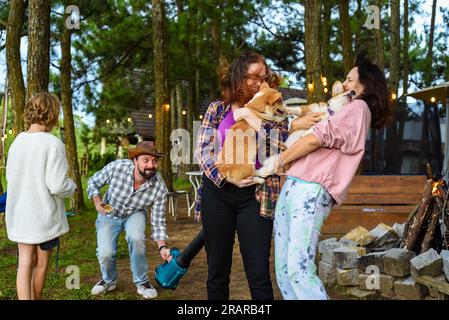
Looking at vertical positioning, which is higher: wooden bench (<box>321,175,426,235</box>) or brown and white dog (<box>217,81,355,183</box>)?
brown and white dog (<box>217,81,355,183</box>)

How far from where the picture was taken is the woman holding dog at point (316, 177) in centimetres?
269

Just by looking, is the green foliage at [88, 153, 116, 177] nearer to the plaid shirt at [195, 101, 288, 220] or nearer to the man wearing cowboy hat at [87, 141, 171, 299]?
the man wearing cowboy hat at [87, 141, 171, 299]

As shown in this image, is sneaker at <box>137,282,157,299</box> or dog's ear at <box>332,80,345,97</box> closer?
dog's ear at <box>332,80,345,97</box>

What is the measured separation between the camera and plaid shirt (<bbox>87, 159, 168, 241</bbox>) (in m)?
4.52

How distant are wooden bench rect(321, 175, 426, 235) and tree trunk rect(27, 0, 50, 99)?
4302 mm

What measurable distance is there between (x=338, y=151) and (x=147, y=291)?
242 cm

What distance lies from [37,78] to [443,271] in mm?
4961

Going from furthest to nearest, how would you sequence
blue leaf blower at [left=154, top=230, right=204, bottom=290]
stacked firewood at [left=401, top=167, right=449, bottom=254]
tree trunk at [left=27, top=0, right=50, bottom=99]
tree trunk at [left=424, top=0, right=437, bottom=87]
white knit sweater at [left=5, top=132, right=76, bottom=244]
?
1. tree trunk at [left=424, top=0, right=437, bottom=87]
2. tree trunk at [left=27, top=0, right=50, bottom=99]
3. stacked firewood at [left=401, top=167, right=449, bottom=254]
4. blue leaf blower at [left=154, top=230, right=204, bottom=290]
5. white knit sweater at [left=5, top=132, right=76, bottom=244]

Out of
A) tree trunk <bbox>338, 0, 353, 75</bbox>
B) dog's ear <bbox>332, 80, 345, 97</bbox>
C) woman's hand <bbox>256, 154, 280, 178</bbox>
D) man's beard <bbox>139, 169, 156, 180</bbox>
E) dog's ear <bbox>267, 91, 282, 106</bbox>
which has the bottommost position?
man's beard <bbox>139, 169, 156, 180</bbox>

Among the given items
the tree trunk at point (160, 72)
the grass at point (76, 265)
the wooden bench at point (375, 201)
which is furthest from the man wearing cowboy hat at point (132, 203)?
the tree trunk at point (160, 72)

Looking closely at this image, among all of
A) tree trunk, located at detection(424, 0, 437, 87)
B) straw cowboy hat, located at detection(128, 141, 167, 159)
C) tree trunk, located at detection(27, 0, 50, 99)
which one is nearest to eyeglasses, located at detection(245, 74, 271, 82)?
straw cowboy hat, located at detection(128, 141, 167, 159)

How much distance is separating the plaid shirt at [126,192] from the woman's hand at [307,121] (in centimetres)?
183

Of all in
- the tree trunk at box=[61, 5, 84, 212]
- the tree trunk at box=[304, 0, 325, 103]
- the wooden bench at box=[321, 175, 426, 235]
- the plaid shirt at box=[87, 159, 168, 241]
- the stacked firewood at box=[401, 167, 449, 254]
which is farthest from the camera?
the tree trunk at box=[61, 5, 84, 212]

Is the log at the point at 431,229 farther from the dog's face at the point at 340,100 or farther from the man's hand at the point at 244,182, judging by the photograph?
the man's hand at the point at 244,182
